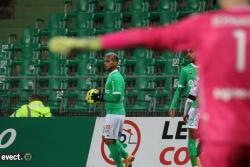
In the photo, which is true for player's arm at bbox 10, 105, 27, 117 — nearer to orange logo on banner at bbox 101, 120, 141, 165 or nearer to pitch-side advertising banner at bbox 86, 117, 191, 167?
pitch-side advertising banner at bbox 86, 117, 191, 167

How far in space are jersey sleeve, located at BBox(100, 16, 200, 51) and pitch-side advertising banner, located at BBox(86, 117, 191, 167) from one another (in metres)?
10.9

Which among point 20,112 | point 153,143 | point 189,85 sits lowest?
point 153,143

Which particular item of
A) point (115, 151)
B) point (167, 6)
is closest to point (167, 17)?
point (167, 6)

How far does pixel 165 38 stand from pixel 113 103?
9411 millimetres

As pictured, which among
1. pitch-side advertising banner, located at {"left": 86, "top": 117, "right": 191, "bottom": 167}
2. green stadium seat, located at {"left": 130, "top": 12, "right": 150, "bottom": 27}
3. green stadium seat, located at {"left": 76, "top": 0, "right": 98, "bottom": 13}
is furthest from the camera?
green stadium seat, located at {"left": 76, "top": 0, "right": 98, "bottom": 13}

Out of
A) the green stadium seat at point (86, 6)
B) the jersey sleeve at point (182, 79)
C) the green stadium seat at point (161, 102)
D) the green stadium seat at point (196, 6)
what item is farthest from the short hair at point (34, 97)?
the green stadium seat at point (86, 6)

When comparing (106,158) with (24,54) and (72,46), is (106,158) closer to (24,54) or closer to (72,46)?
(24,54)

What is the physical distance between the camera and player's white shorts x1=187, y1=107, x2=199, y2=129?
45.7ft

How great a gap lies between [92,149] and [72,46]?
1207cm

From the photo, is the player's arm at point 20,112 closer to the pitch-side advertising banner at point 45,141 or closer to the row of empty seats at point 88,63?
the pitch-side advertising banner at point 45,141

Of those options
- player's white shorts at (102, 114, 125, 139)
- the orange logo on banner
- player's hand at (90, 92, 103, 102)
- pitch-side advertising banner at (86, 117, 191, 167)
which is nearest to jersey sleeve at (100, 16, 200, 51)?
player's hand at (90, 92, 103, 102)

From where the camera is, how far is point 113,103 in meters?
14.5

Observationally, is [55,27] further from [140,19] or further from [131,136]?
[131,136]

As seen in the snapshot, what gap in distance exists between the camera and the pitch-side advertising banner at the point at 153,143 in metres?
16.1
